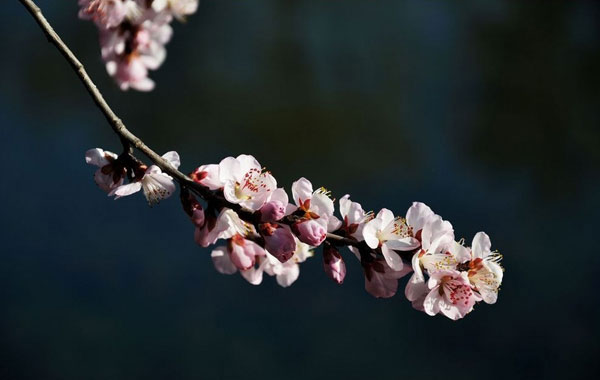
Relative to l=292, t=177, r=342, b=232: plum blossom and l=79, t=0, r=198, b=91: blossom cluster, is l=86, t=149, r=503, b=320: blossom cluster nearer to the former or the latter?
l=292, t=177, r=342, b=232: plum blossom

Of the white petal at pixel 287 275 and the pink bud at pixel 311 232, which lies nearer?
the pink bud at pixel 311 232

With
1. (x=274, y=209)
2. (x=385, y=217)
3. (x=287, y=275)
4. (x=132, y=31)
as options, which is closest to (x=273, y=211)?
(x=274, y=209)

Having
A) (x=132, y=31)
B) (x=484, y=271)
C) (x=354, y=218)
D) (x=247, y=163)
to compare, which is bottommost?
(x=484, y=271)

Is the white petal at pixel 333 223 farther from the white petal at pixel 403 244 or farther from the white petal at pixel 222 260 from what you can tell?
the white petal at pixel 222 260

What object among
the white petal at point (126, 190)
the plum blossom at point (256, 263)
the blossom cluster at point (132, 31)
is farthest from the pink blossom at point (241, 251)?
the blossom cluster at point (132, 31)

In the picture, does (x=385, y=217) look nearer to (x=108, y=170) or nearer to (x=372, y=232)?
(x=372, y=232)

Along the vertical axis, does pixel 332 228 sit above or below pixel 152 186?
below

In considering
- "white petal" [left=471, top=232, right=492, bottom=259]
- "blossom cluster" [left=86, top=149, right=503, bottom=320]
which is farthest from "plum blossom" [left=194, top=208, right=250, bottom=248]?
"white petal" [left=471, top=232, right=492, bottom=259]
